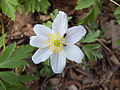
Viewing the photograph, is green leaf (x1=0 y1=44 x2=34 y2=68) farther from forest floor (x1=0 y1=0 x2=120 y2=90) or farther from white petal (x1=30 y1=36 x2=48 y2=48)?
forest floor (x1=0 y1=0 x2=120 y2=90)

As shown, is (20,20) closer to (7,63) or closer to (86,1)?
(7,63)

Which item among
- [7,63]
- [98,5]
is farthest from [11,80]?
[98,5]

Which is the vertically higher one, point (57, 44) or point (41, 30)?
point (41, 30)

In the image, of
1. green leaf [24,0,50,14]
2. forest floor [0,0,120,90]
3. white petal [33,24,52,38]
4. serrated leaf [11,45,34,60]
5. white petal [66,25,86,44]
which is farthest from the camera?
forest floor [0,0,120,90]

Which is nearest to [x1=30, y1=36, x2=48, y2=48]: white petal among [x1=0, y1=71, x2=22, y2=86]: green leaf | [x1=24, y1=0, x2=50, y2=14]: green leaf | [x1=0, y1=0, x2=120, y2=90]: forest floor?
[x1=0, y1=71, x2=22, y2=86]: green leaf

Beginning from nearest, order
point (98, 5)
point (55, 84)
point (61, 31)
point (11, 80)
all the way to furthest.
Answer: point (61, 31) < point (11, 80) < point (98, 5) < point (55, 84)

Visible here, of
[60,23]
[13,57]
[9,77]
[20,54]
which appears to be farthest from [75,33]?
[9,77]

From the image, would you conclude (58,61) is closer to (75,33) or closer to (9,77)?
(75,33)
